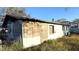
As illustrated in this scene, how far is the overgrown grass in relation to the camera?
100 inches

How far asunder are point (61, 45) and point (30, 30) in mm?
424

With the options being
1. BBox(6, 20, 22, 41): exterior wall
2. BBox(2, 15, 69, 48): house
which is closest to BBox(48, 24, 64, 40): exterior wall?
BBox(2, 15, 69, 48): house

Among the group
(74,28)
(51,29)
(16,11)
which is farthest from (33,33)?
A: (74,28)

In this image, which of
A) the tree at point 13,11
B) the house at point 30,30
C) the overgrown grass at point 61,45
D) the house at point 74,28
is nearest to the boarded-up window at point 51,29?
the house at point 30,30

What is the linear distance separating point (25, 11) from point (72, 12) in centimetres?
58

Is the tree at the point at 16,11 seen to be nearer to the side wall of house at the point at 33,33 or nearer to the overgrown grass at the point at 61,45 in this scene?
the side wall of house at the point at 33,33

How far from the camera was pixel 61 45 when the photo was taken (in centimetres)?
255

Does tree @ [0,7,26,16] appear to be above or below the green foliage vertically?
above

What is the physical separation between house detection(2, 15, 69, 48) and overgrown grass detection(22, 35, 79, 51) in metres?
0.05

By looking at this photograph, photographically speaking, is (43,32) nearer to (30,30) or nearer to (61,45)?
(30,30)

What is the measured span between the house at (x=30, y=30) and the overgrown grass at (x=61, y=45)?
1.9 inches

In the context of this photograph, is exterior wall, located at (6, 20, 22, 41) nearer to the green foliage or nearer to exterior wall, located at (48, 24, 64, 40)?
the green foliage
